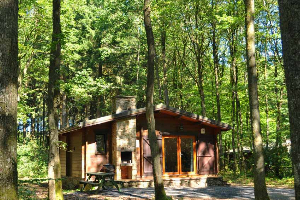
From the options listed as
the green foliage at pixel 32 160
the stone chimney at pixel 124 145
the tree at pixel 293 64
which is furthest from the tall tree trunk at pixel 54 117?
the green foliage at pixel 32 160

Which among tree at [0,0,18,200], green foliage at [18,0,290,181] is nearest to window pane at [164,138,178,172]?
green foliage at [18,0,290,181]

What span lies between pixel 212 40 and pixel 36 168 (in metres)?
14.5

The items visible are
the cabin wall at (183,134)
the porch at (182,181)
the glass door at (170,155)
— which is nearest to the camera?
the porch at (182,181)

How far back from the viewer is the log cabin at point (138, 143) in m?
14.4

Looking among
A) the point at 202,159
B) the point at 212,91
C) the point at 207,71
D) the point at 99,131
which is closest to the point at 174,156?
the point at 202,159

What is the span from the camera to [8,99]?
3965mm

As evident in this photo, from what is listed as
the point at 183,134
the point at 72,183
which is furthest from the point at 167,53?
the point at 72,183

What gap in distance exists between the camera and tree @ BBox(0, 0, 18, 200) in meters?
3.83

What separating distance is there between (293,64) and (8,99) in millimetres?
3162

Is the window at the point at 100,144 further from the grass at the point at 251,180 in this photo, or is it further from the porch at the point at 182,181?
the grass at the point at 251,180

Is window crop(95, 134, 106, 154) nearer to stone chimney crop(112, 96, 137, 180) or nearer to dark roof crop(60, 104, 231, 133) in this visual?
stone chimney crop(112, 96, 137, 180)

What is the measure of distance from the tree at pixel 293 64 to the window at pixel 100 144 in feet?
41.1

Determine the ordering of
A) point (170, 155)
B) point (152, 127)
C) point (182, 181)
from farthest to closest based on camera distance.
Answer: point (170, 155) → point (182, 181) → point (152, 127)

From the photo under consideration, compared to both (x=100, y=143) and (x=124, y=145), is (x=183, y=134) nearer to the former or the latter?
(x=124, y=145)
